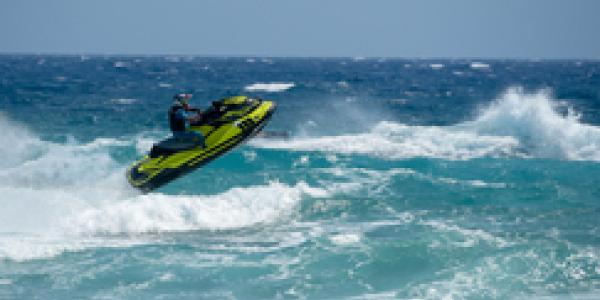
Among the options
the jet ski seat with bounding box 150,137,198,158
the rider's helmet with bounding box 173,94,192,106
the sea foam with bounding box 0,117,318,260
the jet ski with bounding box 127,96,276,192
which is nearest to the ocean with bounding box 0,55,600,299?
the sea foam with bounding box 0,117,318,260

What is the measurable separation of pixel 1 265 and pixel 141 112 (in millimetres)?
25829

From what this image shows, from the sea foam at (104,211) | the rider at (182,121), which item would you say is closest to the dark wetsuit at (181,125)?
the rider at (182,121)

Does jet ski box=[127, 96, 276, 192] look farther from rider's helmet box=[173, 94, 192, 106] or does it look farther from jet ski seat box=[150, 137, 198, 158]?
rider's helmet box=[173, 94, 192, 106]

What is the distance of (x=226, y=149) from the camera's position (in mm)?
15500

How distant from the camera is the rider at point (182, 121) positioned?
1471cm

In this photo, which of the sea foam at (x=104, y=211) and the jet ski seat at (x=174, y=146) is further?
the jet ski seat at (x=174, y=146)

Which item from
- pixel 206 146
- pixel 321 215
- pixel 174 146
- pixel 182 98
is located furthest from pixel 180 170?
pixel 321 215

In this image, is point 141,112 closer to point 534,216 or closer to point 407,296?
point 534,216

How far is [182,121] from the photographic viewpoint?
48.9 feet

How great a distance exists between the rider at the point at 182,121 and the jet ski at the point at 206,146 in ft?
0.36

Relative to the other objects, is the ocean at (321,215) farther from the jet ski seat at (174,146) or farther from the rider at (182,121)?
the rider at (182,121)

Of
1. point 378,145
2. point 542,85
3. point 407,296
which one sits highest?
point 542,85

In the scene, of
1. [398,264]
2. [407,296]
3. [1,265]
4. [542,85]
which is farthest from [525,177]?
[542,85]

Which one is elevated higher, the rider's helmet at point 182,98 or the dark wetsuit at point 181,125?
the rider's helmet at point 182,98
